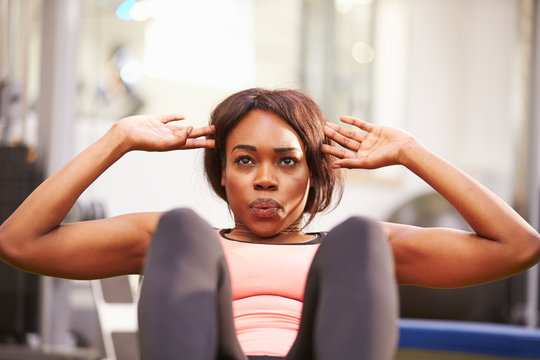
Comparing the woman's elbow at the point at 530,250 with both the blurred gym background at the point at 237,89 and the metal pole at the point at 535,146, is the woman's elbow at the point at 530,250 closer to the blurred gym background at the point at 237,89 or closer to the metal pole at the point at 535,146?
the blurred gym background at the point at 237,89

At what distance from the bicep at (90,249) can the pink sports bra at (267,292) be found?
19 cm

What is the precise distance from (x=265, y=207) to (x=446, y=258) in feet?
1.20

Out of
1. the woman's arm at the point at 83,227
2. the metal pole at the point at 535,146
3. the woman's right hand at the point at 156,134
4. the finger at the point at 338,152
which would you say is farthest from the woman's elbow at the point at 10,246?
the metal pole at the point at 535,146

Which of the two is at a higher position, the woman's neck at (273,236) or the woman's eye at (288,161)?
the woman's eye at (288,161)

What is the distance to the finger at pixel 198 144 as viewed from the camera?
1.40m

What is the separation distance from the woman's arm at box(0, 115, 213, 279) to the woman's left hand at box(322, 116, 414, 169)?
1.04ft

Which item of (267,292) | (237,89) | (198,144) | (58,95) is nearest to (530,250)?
(267,292)

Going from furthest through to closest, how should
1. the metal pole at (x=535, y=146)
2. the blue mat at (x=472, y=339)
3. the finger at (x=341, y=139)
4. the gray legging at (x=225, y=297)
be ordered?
the metal pole at (x=535, y=146) < the blue mat at (x=472, y=339) < the finger at (x=341, y=139) < the gray legging at (x=225, y=297)

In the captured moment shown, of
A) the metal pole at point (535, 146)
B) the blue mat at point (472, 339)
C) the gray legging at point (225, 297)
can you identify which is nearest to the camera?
the gray legging at point (225, 297)

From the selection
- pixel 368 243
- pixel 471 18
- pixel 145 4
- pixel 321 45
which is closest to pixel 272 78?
pixel 321 45

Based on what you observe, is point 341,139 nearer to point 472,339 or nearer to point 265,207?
point 265,207

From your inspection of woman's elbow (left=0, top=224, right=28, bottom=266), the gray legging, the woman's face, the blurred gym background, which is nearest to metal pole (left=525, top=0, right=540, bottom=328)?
the blurred gym background

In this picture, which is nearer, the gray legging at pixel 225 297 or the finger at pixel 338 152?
the gray legging at pixel 225 297

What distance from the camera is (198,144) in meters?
1.41
